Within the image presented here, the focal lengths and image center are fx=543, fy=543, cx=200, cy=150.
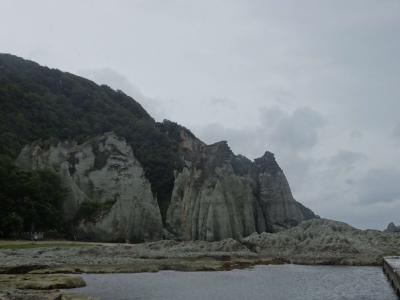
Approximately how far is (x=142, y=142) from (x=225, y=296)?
9903cm

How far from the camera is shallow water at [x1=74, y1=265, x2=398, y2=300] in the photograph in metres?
28.7

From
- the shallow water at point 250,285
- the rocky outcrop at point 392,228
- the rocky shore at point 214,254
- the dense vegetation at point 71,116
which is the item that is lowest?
the shallow water at point 250,285

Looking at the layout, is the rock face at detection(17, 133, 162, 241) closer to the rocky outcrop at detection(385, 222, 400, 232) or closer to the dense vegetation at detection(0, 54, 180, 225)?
the dense vegetation at detection(0, 54, 180, 225)

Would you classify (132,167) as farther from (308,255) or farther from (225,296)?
(225,296)

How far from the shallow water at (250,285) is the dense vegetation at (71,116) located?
2466 inches

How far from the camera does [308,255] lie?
50.8 meters

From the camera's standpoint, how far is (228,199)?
2734 inches

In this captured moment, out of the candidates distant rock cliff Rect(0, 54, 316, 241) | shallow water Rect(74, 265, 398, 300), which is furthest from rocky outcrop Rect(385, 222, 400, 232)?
shallow water Rect(74, 265, 398, 300)

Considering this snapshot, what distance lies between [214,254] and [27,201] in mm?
29696

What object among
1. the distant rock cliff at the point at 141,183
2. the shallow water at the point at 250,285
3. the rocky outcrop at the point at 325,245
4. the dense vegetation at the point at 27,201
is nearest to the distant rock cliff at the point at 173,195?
the distant rock cliff at the point at 141,183

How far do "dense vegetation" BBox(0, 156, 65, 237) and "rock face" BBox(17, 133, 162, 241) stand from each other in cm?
323

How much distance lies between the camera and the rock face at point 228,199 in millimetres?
68125

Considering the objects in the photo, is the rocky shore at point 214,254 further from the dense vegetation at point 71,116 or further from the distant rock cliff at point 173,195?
the dense vegetation at point 71,116

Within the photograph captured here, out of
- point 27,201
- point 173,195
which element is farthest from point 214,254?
point 173,195
